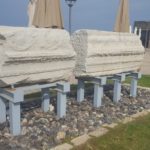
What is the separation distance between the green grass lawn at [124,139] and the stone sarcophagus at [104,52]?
1.24 m

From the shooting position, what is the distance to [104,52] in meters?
5.80

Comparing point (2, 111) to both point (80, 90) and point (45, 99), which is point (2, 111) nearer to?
point (45, 99)

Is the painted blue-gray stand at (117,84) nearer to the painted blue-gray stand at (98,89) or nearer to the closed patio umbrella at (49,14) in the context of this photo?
the painted blue-gray stand at (98,89)

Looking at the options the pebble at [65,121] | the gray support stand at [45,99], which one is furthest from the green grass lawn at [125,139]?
the gray support stand at [45,99]

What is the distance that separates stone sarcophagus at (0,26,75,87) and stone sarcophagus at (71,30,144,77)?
276 mm

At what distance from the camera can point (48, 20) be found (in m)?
6.69

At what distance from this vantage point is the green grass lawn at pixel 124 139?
426cm

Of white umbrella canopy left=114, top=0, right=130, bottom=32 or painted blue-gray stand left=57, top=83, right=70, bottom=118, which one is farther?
white umbrella canopy left=114, top=0, right=130, bottom=32

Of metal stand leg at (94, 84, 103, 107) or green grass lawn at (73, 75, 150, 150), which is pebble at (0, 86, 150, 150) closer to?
metal stand leg at (94, 84, 103, 107)

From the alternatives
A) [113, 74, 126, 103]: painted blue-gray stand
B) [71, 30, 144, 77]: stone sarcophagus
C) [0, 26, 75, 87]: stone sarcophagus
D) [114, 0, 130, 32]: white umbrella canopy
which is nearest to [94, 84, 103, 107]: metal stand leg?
[71, 30, 144, 77]: stone sarcophagus

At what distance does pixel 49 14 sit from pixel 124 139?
11.2 feet

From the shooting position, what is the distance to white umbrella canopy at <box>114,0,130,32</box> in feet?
24.3

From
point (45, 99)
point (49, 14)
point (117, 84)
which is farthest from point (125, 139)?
point (49, 14)

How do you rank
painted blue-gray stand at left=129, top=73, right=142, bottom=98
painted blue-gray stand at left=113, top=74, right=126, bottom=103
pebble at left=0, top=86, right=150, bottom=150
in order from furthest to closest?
1. painted blue-gray stand at left=129, top=73, right=142, bottom=98
2. painted blue-gray stand at left=113, top=74, right=126, bottom=103
3. pebble at left=0, top=86, right=150, bottom=150
